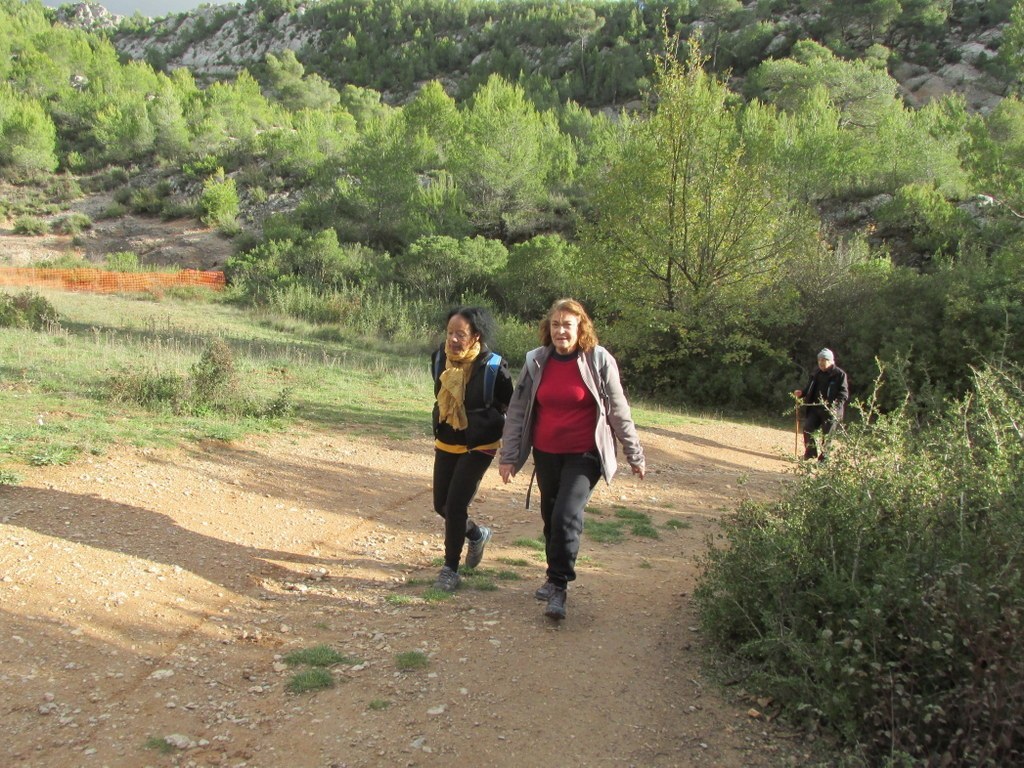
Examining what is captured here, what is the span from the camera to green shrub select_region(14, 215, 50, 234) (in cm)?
3509

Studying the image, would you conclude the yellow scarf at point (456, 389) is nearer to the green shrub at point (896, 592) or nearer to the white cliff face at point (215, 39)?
the green shrub at point (896, 592)

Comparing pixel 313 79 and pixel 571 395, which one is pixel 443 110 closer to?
pixel 313 79

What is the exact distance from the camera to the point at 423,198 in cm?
3219

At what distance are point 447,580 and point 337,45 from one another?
109355 millimetres

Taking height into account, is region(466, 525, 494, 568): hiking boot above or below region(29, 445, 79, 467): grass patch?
below

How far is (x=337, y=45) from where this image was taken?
328 ft

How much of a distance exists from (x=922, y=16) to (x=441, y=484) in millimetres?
75140

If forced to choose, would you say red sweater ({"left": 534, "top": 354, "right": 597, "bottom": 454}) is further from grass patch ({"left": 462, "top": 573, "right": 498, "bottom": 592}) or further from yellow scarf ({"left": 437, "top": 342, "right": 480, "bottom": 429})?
grass patch ({"left": 462, "top": 573, "right": 498, "bottom": 592})

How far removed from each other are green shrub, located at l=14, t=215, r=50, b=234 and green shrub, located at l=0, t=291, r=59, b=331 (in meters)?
25.6

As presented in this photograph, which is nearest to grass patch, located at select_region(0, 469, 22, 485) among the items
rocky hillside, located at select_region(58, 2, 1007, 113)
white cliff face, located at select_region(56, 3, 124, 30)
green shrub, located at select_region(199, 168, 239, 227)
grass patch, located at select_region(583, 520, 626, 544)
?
grass patch, located at select_region(583, 520, 626, 544)

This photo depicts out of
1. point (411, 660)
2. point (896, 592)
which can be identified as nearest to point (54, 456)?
point (411, 660)

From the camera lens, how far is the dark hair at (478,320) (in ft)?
13.5

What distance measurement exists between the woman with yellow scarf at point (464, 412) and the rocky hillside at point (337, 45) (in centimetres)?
5695

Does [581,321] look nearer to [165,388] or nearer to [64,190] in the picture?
[165,388]
